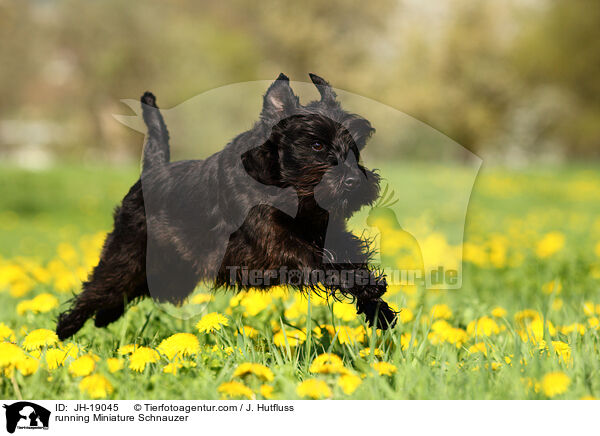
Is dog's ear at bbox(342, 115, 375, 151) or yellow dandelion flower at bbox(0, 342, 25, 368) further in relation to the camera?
dog's ear at bbox(342, 115, 375, 151)

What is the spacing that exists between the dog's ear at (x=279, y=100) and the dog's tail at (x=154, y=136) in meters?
0.98

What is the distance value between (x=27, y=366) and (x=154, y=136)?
5.25 feet

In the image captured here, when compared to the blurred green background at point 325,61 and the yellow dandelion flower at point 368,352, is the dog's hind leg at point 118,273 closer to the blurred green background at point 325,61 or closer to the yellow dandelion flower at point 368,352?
the yellow dandelion flower at point 368,352

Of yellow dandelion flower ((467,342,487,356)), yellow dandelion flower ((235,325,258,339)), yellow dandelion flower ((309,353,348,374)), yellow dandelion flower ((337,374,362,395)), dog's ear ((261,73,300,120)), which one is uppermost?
dog's ear ((261,73,300,120))

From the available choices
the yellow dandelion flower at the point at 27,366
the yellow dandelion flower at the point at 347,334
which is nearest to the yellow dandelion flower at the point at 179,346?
the yellow dandelion flower at the point at 27,366

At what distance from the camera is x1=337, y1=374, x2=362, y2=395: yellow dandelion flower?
206 centimetres

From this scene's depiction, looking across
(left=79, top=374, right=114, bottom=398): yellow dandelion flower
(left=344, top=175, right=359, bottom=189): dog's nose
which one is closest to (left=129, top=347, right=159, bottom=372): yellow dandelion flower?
(left=79, top=374, right=114, bottom=398): yellow dandelion flower

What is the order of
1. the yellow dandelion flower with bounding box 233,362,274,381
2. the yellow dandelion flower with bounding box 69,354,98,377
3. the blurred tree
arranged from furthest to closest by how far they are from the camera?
1. the blurred tree
2. the yellow dandelion flower with bounding box 69,354,98,377
3. the yellow dandelion flower with bounding box 233,362,274,381

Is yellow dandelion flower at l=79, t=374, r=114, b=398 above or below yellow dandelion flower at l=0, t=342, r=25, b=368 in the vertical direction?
below

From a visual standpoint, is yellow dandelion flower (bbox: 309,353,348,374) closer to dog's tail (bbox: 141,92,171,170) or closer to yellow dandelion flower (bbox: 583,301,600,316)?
dog's tail (bbox: 141,92,171,170)

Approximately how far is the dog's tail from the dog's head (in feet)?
2.91

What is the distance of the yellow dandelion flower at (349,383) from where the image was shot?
6.77ft

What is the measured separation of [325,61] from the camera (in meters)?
16.2

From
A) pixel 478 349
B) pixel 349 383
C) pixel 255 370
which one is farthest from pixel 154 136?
pixel 478 349
